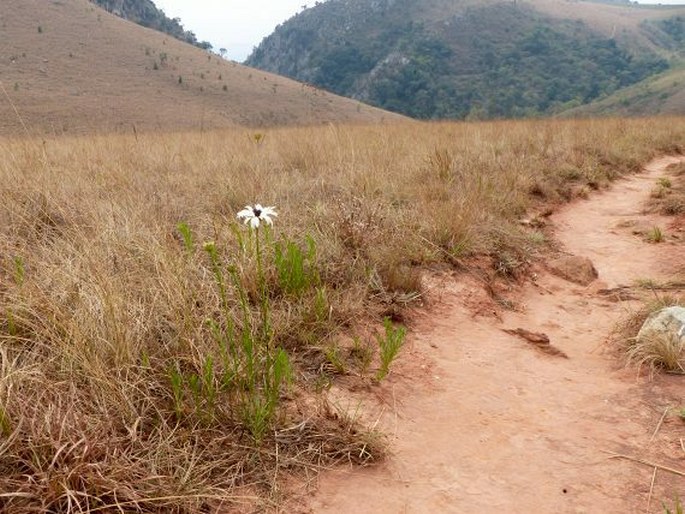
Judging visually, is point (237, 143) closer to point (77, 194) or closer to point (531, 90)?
point (77, 194)

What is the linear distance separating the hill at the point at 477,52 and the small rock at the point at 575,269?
75.0m

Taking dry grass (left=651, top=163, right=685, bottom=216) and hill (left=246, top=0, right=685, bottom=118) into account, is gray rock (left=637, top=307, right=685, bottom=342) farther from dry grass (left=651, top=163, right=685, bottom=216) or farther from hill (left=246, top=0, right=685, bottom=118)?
hill (left=246, top=0, right=685, bottom=118)

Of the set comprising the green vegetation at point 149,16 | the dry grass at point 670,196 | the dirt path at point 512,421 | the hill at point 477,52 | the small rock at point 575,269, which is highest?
Answer: the hill at point 477,52

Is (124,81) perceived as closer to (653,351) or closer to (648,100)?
(653,351)

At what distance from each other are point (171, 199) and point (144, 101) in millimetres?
33342

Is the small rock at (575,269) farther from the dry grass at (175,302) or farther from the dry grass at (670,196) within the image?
the dry grass at (670,196)

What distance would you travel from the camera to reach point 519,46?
9894cm

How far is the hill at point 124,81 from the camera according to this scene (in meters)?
30.3

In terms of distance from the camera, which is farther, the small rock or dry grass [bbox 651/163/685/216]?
dry grass [bbox 651/163/685/216]

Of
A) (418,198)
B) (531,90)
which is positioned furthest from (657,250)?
(531,90)

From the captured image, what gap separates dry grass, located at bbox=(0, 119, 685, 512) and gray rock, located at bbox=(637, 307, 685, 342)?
1.31 m

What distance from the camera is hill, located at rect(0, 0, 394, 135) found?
3030 cm

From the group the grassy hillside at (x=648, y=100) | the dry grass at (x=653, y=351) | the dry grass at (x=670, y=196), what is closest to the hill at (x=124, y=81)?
the dry grass at (x=670, y=196)

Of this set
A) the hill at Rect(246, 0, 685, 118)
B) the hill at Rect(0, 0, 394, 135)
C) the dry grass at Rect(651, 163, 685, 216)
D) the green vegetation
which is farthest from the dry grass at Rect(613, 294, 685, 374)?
the hill at Rect(246, 0, 685, 118)
